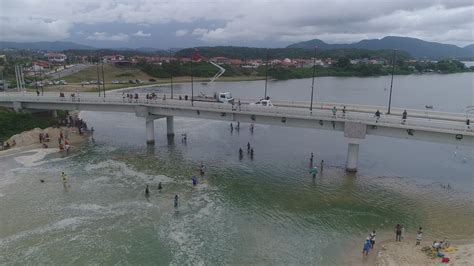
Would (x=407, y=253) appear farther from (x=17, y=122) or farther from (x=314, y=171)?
(x=17, y=122)

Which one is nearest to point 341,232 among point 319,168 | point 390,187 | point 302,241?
point 302,241

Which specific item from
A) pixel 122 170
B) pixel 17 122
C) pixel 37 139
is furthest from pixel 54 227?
pixel 17 122

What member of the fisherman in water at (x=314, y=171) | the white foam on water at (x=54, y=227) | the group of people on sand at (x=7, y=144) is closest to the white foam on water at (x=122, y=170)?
the white foam on water at (x=54, y=227)

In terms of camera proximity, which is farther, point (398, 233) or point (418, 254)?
point (398, 233)

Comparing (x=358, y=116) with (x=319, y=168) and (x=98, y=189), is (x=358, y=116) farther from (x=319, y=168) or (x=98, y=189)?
(x=98, y=189)

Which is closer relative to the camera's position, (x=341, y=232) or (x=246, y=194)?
(x=341, y=232)

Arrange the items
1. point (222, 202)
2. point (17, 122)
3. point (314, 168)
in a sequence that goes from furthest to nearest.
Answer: point (17, 122)
point (314, 168)
point (222, 202)

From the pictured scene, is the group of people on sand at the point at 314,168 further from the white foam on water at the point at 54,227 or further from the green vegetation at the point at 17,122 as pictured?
the green vegetation at the point at 17,122

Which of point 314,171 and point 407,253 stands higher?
point 314,171
